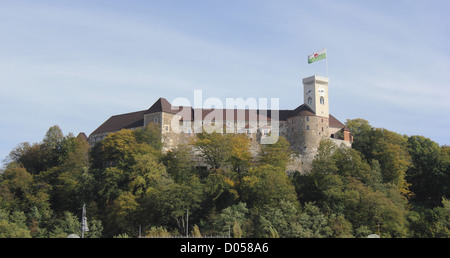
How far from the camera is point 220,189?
57.8 m

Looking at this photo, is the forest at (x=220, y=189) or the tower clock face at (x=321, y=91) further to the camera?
the tower clock face at (x=321, y=91)

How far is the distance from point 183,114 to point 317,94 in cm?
1738

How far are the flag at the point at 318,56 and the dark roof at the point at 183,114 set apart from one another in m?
7.51

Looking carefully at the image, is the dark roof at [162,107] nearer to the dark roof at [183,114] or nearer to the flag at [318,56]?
the dark roof at [183,114]

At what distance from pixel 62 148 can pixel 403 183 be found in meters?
39.7

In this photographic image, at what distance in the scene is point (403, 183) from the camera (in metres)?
64.7

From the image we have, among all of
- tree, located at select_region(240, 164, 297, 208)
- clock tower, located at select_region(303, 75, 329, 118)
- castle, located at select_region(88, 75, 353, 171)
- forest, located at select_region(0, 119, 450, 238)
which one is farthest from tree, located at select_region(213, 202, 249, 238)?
clock tower, located at select_region(303, 75, 329, 118)

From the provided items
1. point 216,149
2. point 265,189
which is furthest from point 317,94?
point 265,189

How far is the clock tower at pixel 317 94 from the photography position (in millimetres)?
71625

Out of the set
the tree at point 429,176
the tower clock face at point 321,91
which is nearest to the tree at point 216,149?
the tower clock face at point 321,91

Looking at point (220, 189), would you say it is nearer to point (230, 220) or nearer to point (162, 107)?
point (230, 220)
